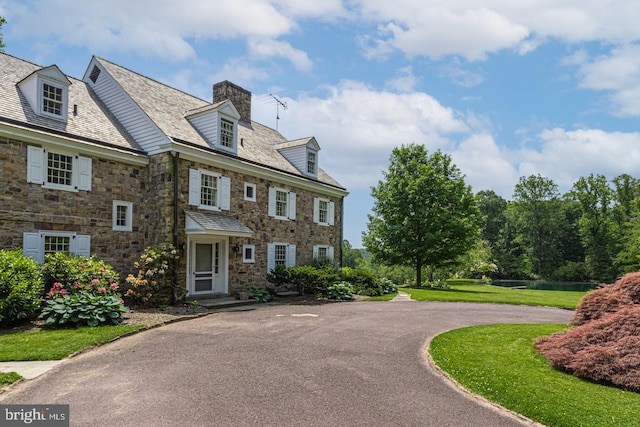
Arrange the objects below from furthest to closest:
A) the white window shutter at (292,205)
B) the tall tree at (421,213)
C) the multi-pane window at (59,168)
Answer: the tall tree at (421,213)
the white window shutter at (292,205)
the multi-pane window at (59,168)

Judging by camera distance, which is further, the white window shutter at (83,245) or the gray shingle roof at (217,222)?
the gray shingle roof at (217,222)

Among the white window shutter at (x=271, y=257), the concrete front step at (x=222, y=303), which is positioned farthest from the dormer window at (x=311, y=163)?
the concrete front step at (x=222, y=303)

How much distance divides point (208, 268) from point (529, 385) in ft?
38.8

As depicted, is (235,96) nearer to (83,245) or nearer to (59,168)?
(59,168)

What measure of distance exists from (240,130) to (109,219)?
7955 mm

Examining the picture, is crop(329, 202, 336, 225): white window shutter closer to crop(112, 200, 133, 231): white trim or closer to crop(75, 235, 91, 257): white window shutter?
crop(112, 200, 133, 231): white trim

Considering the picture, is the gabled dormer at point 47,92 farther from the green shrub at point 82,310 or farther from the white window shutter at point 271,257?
the white window shutter at point 271,257

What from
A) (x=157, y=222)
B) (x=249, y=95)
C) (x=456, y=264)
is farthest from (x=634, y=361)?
(x=456, y=264)

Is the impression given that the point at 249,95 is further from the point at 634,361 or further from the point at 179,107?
the point at 634,361

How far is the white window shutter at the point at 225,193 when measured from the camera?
15.3m

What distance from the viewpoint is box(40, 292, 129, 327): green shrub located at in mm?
9305

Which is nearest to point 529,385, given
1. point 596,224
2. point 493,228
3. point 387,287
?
point 387,287

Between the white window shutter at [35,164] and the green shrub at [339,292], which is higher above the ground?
the white window shutter at [35,164]

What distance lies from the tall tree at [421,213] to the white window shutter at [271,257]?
10.7 m
